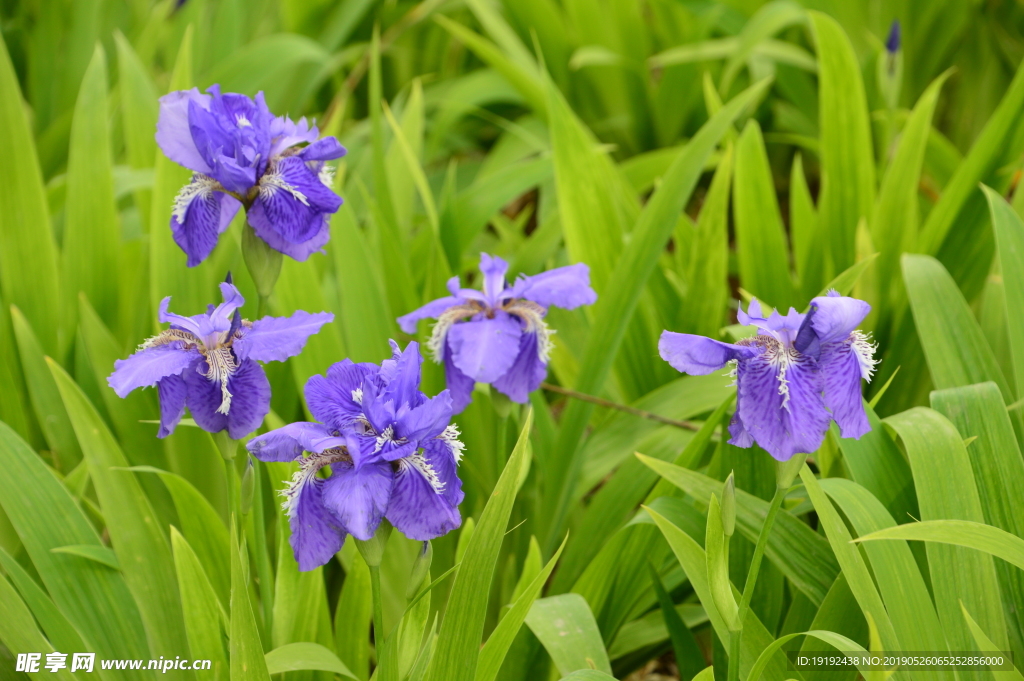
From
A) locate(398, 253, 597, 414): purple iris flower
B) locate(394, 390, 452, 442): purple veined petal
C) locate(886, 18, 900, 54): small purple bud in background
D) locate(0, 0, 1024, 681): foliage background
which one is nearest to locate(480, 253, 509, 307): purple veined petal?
locate(398, 253, 597, 414): purple iris flower

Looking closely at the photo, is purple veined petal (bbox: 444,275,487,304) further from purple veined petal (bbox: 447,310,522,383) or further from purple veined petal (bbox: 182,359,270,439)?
purple veined petal (bbox: 182,359,270,439)

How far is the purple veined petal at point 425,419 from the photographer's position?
65cm

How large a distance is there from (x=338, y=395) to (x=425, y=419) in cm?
10

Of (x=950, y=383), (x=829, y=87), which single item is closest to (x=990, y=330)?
(x=950, y=383)

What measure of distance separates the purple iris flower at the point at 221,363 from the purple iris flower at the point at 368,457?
8 cm

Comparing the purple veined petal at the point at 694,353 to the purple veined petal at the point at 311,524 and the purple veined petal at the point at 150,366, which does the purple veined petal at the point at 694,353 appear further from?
the purple veined petal at the point at 150,366

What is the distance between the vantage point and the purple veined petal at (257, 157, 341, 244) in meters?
0.82

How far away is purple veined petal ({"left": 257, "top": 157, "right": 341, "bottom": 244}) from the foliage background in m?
0.27

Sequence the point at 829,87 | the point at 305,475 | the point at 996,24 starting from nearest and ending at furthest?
the point at 305,475 → the point at 829,87 → the point at 996,24

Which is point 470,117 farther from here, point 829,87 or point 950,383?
point 950,383

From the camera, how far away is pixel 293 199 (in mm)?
817

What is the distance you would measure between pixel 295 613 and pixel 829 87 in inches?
53.6

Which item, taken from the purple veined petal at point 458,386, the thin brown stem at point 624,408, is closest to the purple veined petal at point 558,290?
the purple veined petal at point 458,386

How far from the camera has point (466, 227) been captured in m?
1.63
